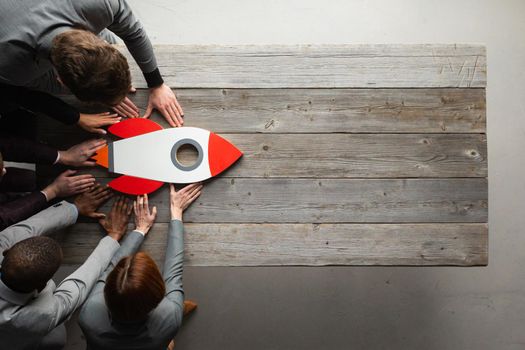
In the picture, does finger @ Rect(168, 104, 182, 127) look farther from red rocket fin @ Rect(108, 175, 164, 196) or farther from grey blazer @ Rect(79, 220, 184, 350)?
grey blazer @ Rect(79, 220, 184, 350)

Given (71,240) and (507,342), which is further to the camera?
(507,342)

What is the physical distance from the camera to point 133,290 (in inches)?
49.3

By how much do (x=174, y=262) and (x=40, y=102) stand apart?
0.75m

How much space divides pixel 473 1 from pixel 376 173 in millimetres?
1448

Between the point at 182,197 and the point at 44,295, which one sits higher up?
the point at 182,197

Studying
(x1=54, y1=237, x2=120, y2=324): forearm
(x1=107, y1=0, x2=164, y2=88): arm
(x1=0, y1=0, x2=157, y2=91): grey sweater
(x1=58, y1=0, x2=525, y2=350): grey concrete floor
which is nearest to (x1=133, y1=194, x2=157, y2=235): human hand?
(x1=54, y1=237, x2=120, y2=324): forearm

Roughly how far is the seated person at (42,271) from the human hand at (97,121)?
0.22 metres

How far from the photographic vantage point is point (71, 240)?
168 cm

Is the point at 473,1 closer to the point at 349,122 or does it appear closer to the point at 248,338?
the point at 349,122

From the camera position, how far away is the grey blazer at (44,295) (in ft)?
4.46

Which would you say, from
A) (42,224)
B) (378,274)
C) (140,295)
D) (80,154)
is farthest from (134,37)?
(378,274)

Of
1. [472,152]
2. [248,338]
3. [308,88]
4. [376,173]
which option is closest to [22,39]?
[308,88]

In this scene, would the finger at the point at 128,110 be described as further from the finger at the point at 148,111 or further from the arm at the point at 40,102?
the arm at the point at 40,102

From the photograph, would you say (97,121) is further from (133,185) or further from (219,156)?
(219,156)
